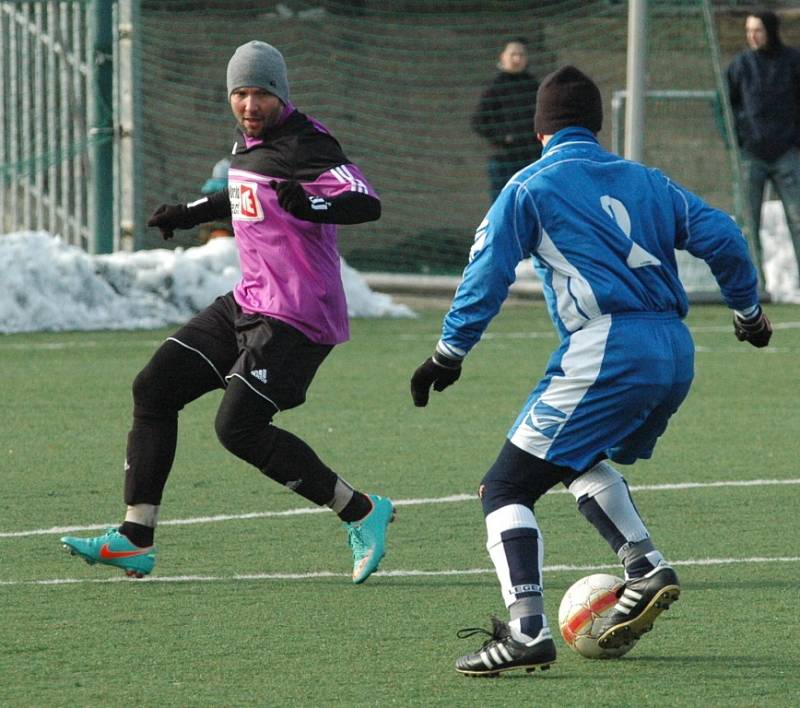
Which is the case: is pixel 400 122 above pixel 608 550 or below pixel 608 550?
below

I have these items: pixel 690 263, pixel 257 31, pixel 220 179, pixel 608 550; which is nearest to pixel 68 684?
pixel 608 550

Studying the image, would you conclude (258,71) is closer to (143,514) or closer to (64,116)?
(143,514)

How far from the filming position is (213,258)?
15375 millimetres

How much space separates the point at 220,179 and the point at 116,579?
8.88 m

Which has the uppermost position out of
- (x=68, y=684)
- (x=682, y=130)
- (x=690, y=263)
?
(x=68, y=684)

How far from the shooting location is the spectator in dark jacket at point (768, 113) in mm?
15578

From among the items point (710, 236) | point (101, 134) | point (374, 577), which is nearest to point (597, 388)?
point (710, 236)

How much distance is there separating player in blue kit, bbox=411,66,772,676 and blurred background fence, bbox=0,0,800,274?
11771mm

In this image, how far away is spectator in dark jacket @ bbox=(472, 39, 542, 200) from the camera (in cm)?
1752

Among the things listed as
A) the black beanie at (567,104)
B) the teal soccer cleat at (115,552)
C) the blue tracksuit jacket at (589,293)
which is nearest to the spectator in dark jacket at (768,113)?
the teal soccer cleat at (115,552)

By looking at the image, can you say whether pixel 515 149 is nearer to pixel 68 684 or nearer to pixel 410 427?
pixel 410 427

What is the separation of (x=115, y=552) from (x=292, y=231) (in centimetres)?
123

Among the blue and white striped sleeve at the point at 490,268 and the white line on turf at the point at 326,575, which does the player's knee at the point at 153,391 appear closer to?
the white line on turf at the point at 326,575

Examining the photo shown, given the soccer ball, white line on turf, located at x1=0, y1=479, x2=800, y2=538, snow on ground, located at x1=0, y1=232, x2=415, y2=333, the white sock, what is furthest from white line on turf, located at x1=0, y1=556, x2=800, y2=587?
snow on ground, located at x1=0, y1=232, x2=415, y2=333
